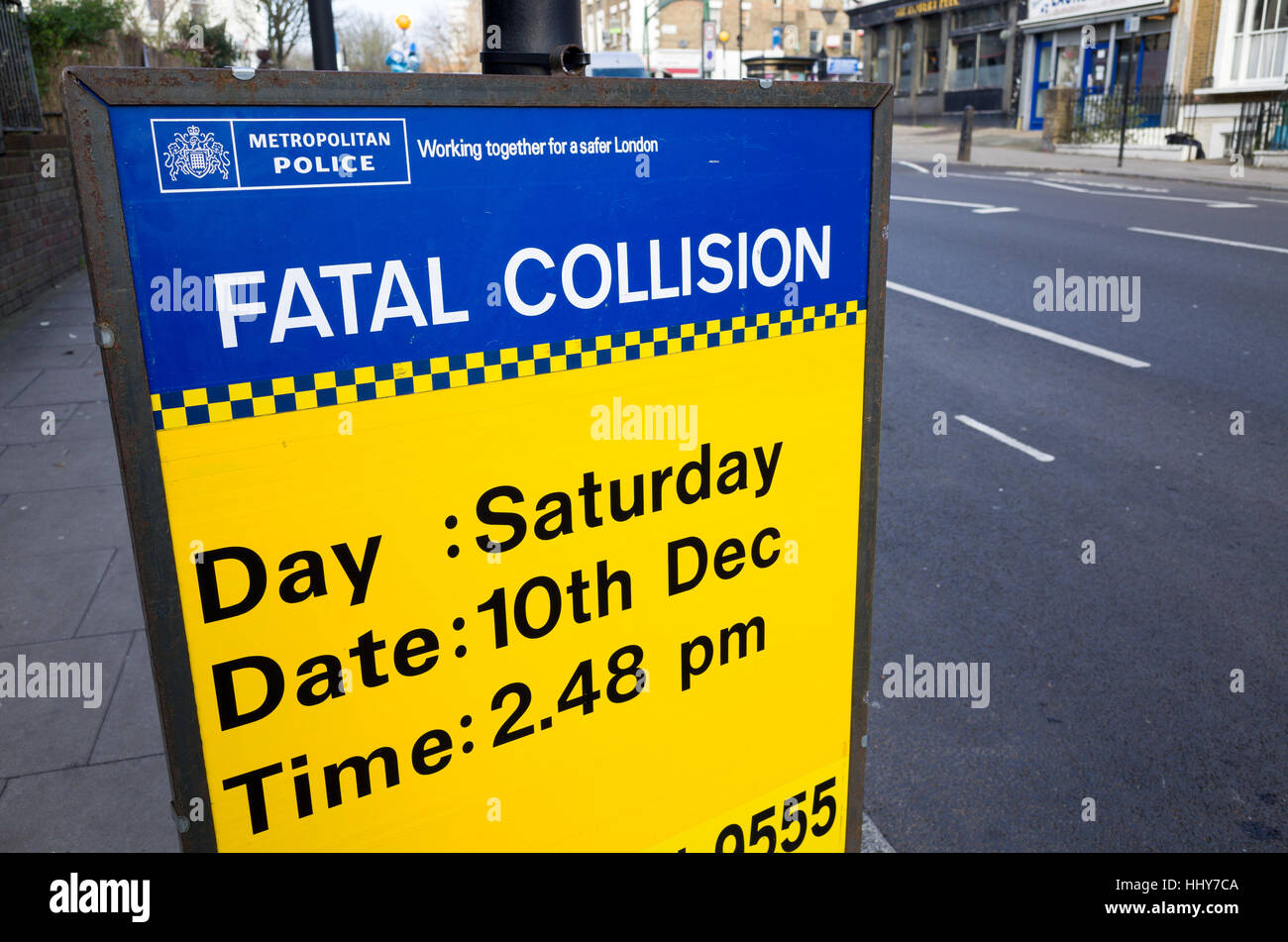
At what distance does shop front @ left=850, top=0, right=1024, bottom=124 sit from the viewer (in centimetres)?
3825

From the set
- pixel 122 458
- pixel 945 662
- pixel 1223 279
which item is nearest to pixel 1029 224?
pixel 1223 279

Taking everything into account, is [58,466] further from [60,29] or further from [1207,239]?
[1207,239]

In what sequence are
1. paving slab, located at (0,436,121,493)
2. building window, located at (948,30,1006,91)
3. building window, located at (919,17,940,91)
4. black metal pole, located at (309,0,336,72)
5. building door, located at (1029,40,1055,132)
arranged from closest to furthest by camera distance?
black metal pole, located at (309,0,336,72) → paving slab, located at (0,436,121,493) → building door, located at (1029,40,1055,132) → building window, located at (948,30,1006,91) → building window, located at (919,17,940,91)

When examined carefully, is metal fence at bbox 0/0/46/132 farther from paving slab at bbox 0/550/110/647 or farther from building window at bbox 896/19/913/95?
building window at bbox 896/19/913/95

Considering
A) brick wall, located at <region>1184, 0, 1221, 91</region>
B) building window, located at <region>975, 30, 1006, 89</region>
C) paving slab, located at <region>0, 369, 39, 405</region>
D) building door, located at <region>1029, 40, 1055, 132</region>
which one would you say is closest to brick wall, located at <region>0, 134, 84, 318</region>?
paving slab, located at <region>0, 369, 39, 405</region>

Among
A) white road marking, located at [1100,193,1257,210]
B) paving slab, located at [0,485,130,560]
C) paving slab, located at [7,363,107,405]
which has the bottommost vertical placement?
paving slab, located at [0,485,130,560]

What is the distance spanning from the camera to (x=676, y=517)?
2072mm

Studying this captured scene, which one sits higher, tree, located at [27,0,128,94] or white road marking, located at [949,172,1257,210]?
tree, located at [27,0,128,94]

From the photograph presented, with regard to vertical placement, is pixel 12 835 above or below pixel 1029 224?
below

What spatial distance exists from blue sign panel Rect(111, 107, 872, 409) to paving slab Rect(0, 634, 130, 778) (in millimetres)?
2966

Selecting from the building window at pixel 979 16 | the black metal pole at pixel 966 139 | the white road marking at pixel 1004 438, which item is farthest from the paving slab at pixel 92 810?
the building window at pixel 979 16

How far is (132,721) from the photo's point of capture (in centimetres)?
402

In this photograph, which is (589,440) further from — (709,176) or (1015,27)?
(1015,27)
